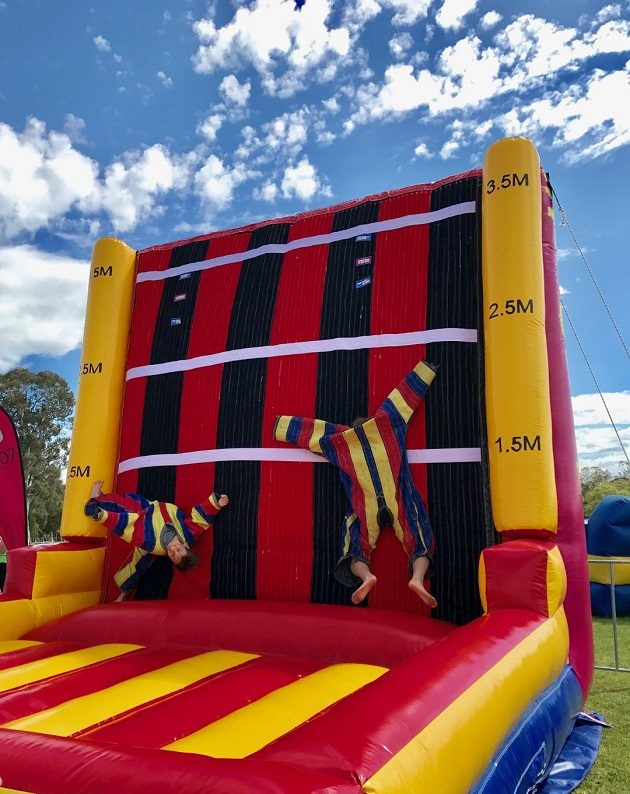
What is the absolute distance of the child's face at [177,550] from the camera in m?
2.54

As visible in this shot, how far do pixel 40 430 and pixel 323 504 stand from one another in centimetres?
1498

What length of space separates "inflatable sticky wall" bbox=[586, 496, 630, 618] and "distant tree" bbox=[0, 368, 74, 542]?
13.5 meters

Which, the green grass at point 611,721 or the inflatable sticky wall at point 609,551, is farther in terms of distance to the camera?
the inflatable sticky wall at point 609,551

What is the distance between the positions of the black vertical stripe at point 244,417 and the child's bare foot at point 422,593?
0.62m

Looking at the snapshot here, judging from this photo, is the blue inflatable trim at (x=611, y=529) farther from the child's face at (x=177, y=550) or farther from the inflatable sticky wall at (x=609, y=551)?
the child's face at (x=177, y=550)

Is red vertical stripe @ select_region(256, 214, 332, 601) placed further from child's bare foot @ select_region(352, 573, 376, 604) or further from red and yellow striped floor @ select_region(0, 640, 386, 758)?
red and yellow striped floor @ select_region(0, 640, 386, 758)

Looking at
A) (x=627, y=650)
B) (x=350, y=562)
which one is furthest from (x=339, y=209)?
(x=627, y=650)

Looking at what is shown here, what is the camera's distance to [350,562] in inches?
91.7

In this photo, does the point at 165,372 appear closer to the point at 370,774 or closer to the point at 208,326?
the point at 208,326

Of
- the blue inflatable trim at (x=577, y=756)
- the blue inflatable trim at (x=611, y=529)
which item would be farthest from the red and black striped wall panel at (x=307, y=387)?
the blue inflatable trim at (x=611, y=529)

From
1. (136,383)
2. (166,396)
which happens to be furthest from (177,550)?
(136,383)

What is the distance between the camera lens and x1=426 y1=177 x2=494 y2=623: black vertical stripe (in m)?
2.24

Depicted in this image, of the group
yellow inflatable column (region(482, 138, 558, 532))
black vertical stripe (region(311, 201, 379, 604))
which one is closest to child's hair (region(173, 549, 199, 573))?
black vertical stripe (region(311, 201, 379, 604))

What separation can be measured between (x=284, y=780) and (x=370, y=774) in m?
0.13
